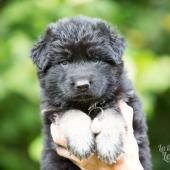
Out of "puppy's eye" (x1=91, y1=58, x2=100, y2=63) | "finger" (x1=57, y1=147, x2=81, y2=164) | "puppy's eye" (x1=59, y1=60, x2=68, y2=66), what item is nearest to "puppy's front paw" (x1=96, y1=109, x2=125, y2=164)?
"finger" (x1=57, y1=147, x2=81, y2=164)

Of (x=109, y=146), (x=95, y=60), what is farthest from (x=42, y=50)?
(x=109, y=146)

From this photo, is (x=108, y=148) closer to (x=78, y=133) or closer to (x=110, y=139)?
(x=110, y=139)

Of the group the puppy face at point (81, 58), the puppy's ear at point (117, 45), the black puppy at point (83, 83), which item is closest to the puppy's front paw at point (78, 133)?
the black puppy at point (83, 83)

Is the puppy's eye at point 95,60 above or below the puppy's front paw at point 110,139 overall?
above

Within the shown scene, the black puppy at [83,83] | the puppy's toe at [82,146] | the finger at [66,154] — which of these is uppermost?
the black puppy at [83,83]

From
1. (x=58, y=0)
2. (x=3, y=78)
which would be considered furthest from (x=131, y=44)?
(x=3, y=78)

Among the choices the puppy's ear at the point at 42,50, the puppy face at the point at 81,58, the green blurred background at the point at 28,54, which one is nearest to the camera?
the puppy face at the point at 81,58

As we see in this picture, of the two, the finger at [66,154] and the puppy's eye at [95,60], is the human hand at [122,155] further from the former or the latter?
the puppy's eye at [95,60]
